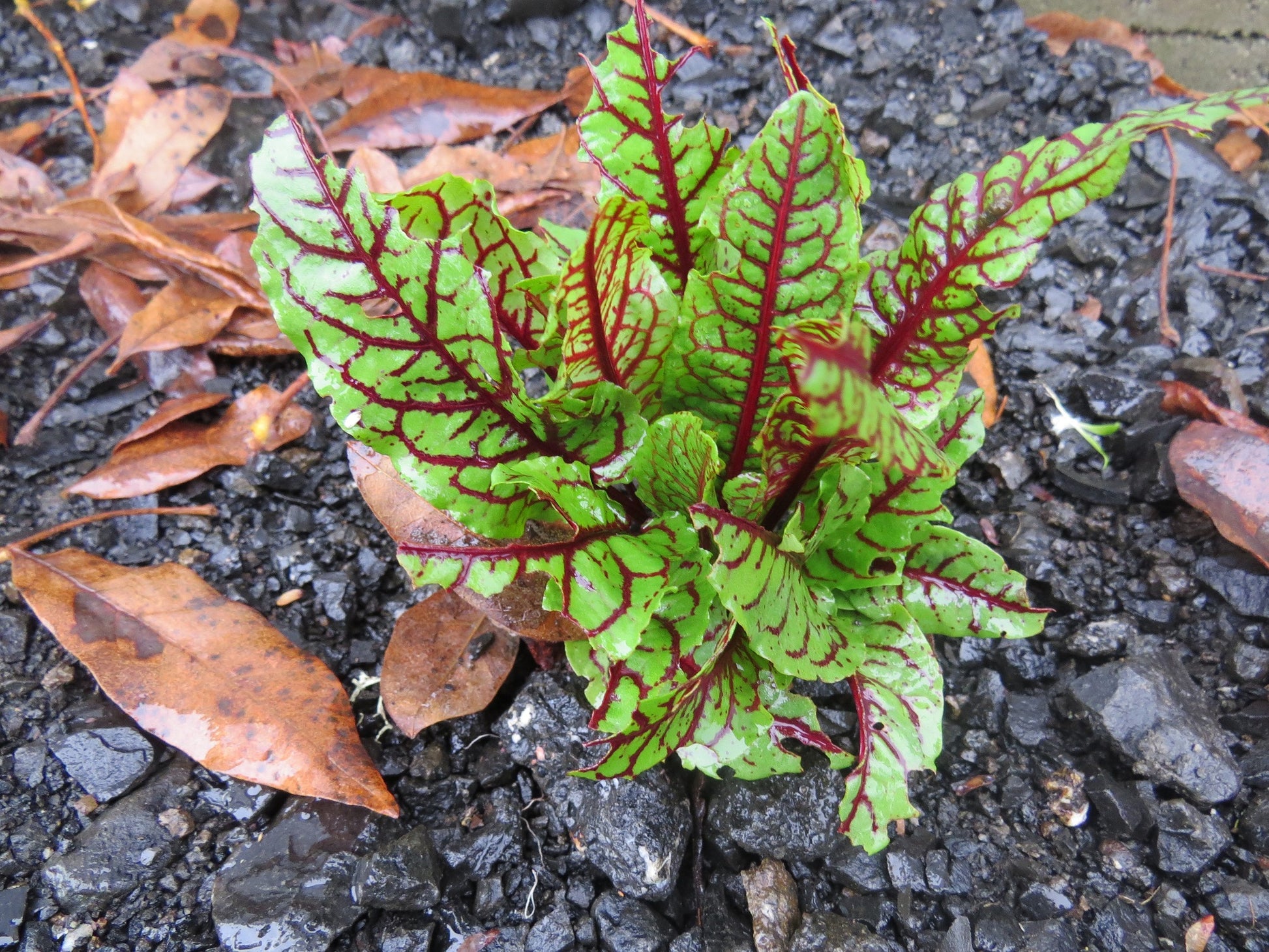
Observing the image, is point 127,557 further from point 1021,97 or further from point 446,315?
point 1021,97

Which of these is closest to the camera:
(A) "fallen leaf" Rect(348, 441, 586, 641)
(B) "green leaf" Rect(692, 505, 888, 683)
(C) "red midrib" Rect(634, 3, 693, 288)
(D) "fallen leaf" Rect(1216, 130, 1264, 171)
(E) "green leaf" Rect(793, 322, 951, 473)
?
(E) "green leaf" Rect(793, 322, 951, 473)

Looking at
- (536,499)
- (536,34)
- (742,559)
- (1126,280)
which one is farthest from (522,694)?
(536,34)

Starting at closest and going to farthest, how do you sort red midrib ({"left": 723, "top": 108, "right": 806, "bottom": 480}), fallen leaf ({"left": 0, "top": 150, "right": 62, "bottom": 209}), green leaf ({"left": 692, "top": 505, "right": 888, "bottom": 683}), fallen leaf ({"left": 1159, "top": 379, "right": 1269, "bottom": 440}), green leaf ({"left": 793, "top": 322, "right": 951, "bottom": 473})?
green leaf ({"left": 793, "top": 322, "right": 951, "bottom": 473}) → green leaf ({"left": 692, "top": 505, "right": 888, "bottom": 683}) → red midrib ({"left": 723, "top": 108, "right": 806, "bottom": 480}) → fallen leaf ({"left": 1159, "top": 379, "right": 1269, "bottom": 440}) → fallen leaf ({"left": 0, "top": 150, "right": 62, "bottom": 209})

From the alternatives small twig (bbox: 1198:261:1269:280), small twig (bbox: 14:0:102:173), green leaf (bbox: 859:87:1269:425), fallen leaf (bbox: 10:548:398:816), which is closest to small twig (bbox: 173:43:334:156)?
small twig (bbox: 14:0:102:173)

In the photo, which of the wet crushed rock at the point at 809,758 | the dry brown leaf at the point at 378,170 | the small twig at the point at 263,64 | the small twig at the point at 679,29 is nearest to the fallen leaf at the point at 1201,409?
the wet crushed rock at the point at 809,758

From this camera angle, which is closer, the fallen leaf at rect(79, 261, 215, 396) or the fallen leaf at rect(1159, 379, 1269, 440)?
the fallen leaf at rect(1159, 379, 1269, 440)

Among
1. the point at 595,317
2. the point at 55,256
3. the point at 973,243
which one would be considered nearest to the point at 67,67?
the point at 55,256

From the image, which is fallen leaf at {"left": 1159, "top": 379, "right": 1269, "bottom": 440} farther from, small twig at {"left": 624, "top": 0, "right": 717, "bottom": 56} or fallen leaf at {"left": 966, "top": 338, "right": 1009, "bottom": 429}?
small twig at {"left": 624, "top": 0, "right": 717, "bottom": 56}
